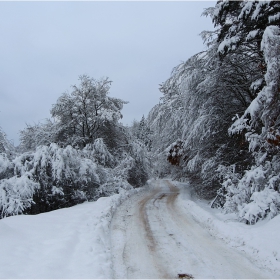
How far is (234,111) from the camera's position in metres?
14.0

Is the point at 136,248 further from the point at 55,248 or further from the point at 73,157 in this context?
the point at 73,157

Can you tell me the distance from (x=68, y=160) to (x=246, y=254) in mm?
11207

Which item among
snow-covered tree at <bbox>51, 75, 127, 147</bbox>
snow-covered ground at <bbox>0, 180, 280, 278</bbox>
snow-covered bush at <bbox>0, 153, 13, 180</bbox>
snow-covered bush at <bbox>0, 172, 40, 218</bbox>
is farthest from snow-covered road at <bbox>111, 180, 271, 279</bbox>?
snow-covered tree at <bbox>51, 75, 127, 147</bbox>

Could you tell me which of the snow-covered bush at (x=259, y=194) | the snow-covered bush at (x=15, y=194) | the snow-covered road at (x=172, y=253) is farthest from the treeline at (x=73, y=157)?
the snow-covered bush at (x=259, y=194)

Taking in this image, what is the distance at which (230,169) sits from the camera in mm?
12891

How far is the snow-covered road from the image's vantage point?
5.27 metres

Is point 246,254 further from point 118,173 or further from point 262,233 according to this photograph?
point 118,173

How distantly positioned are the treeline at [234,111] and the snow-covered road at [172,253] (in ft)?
7.16

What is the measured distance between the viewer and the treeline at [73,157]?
12961 mm

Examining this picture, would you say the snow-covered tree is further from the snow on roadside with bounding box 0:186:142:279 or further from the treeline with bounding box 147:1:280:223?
the snow on roadside with bounding box 0:186:142:279

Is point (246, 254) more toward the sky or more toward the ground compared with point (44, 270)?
more toward the ground

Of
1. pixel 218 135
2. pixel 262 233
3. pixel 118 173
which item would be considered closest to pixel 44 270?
pixel 262 233

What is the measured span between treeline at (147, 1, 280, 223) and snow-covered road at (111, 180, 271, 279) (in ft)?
7.16

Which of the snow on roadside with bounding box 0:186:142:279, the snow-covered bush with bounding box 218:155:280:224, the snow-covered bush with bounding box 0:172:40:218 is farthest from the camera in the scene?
A: the snow-covered bush with bounding box 0:172:40:218
